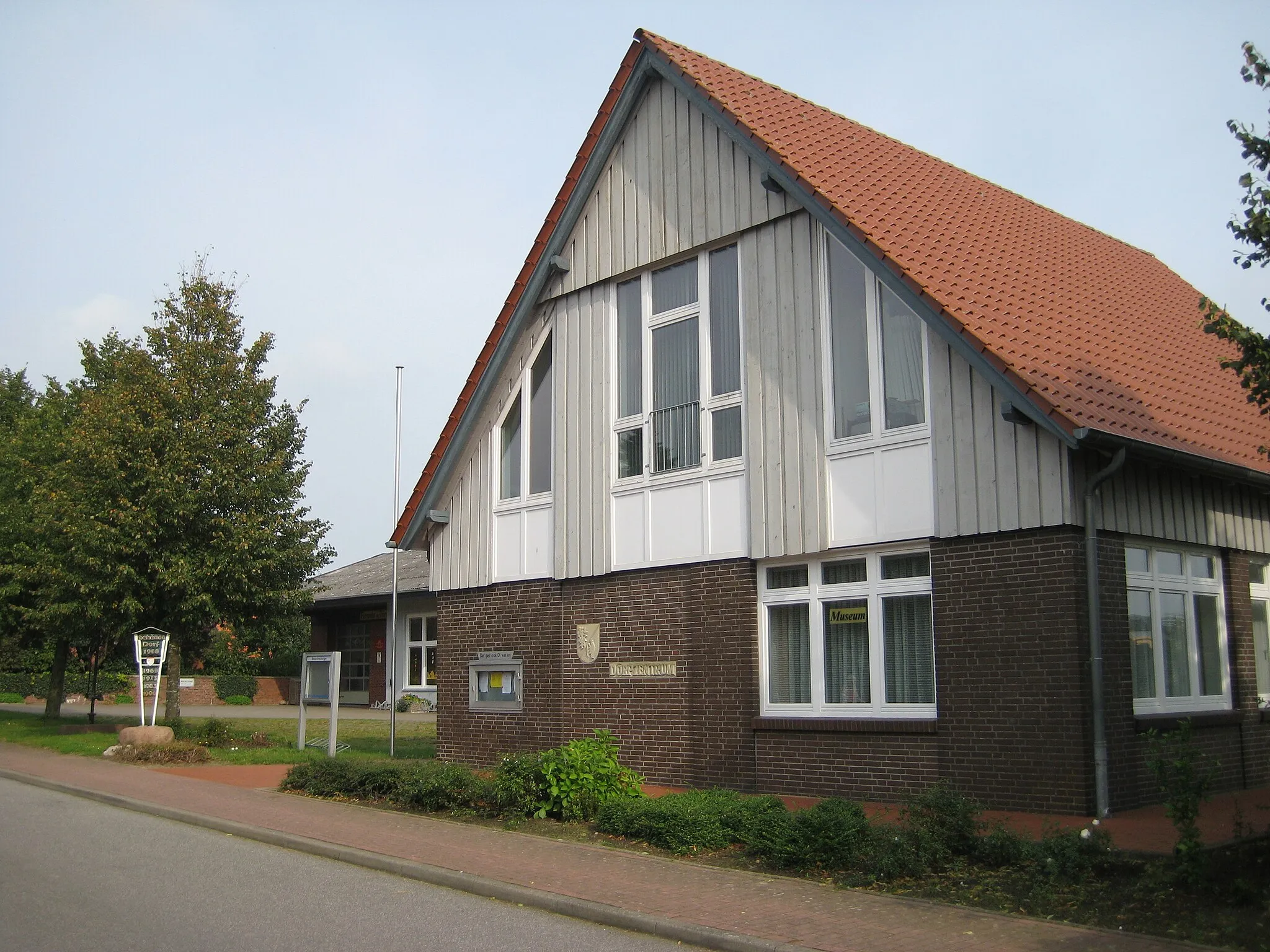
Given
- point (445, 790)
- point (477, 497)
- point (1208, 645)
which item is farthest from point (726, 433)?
point (1208, 645)

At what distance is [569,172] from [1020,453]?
319 inches

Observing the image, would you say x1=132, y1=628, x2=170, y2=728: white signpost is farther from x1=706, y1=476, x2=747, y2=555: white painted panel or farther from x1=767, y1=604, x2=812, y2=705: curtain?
x1=767, y1=604, x2=812, y2=705: curtain

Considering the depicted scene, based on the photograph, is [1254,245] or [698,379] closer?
[1254,245]

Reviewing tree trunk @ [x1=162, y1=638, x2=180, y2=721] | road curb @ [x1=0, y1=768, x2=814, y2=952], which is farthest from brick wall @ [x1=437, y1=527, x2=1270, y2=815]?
tree trunk @ [x1=162, y1=638, x2=180, y2=721]

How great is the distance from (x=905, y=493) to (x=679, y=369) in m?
4.02

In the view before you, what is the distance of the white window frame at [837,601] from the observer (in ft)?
41.4

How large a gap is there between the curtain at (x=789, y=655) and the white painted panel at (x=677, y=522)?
134 centimetres

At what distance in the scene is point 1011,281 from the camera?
45.9ft

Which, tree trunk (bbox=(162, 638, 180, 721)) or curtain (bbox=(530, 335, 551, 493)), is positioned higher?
curtain (bbox=(530, 335, 551, 493))

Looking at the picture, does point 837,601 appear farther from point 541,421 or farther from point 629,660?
point 541,421

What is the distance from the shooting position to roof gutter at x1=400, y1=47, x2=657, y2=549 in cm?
1627

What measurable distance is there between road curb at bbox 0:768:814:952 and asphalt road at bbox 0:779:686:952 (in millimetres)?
92

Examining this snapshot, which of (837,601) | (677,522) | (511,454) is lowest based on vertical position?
(837,601)

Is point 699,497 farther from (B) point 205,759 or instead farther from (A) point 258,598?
(A) point 258,598
